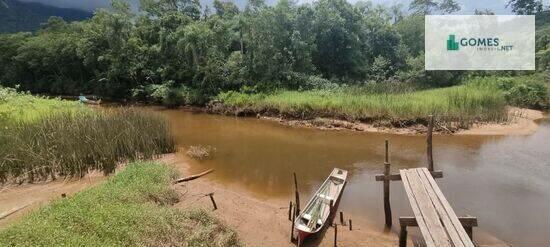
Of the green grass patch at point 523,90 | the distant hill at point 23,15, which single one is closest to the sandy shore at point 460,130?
the green grass patch at point 523,90

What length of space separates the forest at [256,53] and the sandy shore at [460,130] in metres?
3.34

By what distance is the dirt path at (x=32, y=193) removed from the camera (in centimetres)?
773

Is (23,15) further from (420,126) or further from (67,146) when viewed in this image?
(420,126)

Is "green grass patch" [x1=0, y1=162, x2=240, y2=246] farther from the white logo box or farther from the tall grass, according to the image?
the white logo box

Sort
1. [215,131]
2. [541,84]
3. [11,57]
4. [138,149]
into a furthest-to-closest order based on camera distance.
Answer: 1. [11,57]
2. [541,84]
3. [215,131]
4. [138,149]

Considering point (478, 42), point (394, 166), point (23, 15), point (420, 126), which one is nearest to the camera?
point (394, 166)

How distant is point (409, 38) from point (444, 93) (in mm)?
14034

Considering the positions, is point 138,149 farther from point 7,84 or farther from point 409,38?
point 7,84

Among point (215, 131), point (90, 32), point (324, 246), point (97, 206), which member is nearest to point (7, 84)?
point (90, 32)

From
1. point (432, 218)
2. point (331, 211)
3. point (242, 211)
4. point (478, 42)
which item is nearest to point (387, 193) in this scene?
point (331, 211)

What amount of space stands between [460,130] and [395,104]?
3.12 m

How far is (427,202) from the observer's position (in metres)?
6.13

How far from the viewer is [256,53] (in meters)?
23.7

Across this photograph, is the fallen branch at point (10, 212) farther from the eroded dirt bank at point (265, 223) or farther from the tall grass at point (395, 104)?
the tall grass at point (395, 104)
